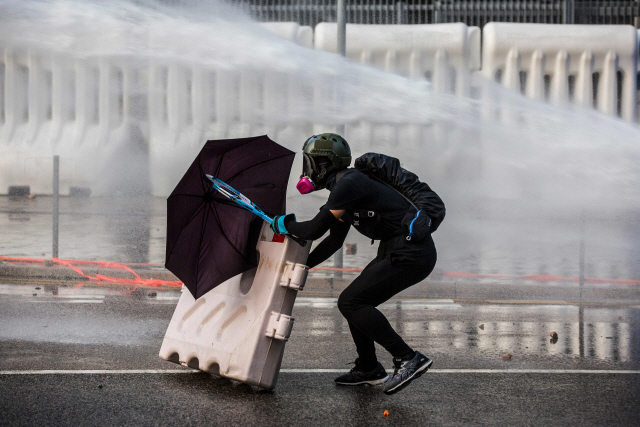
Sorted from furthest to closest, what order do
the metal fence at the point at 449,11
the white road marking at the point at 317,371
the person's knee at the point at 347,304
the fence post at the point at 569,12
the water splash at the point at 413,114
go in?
the fence post at the point at 569,12
the metal fence at the point at 449,11
the water splash at the point at 413,114
the white road marking at the point at 317,371
the person's knee at the point at 347,304

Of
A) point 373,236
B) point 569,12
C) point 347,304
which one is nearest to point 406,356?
point 347,304

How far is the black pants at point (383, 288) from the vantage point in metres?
4.04

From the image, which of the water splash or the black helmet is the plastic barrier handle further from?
the water splash

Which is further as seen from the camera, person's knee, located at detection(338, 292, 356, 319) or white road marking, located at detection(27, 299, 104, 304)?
white road marking, located at detection(27, 299, 104, 304)

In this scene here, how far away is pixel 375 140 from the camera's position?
14.3 meters

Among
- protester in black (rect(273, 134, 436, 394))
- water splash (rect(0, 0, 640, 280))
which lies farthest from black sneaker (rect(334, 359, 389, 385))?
water splash (rect(0, 0, 640, 280))

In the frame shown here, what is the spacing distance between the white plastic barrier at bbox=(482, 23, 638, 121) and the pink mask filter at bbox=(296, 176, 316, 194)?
13.4 metres

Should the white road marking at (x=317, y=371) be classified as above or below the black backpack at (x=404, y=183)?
below

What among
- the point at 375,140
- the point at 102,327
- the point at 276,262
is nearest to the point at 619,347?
the point at 276,262

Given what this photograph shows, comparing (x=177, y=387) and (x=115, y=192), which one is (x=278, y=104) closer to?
(x=115, y=192)

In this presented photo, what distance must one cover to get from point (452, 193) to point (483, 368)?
1031cm

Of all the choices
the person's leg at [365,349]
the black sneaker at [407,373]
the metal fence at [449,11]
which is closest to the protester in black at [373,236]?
the black sneaker at [407,373]

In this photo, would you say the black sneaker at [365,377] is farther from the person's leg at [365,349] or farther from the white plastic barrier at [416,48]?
the white plastic barrier at [416,48]

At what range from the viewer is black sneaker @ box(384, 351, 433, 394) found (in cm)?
399
